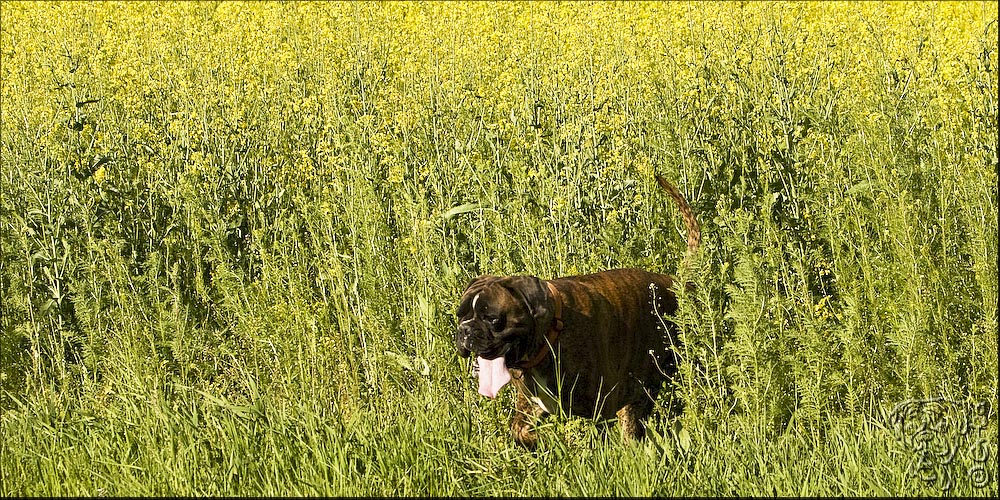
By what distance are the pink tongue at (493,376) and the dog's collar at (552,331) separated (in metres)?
0.09

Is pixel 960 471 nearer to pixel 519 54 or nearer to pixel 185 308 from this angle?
pixel 185 308

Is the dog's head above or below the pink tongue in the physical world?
above

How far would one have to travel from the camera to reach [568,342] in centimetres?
457

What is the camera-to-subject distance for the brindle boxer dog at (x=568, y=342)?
444cm

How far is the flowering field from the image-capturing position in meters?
4.01

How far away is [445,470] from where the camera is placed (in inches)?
157

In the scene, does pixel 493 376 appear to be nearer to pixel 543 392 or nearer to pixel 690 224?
pixel 543 392

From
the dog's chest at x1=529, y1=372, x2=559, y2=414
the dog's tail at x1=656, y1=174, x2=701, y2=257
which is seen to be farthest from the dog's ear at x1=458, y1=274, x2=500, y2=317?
the dog's tail at x1=656, y1=174, x2=701, y2=257

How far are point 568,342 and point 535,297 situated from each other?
0.89 feet

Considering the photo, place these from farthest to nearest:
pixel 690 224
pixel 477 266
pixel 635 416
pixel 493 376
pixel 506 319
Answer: pixel 477 266 < pixel 690 224 < pixel 635 416 < pixel 493 376 < pixel 506 319

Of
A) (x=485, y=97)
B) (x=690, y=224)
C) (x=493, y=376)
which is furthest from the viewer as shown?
(x=485, y=97)

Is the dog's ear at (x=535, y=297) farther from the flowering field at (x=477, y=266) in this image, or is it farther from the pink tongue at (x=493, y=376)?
the flowering field at (x=477, y=266)

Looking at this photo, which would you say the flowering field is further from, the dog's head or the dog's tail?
the dog's head

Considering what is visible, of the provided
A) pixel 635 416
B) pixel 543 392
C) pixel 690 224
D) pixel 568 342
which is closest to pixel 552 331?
pixel 568 342
